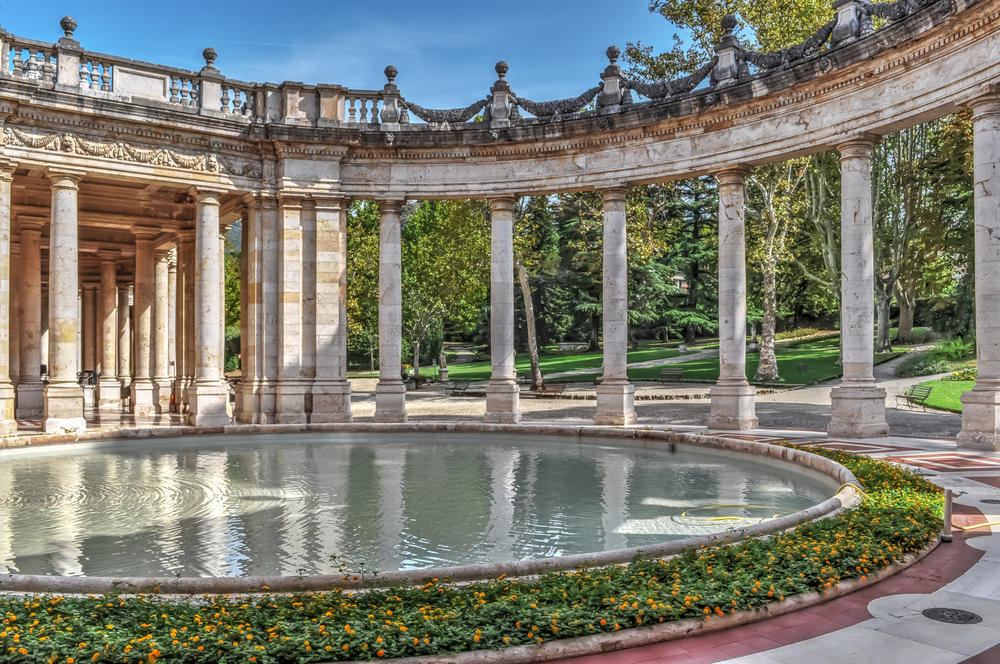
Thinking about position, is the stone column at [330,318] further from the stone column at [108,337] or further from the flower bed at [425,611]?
the flower bed at [425,611]

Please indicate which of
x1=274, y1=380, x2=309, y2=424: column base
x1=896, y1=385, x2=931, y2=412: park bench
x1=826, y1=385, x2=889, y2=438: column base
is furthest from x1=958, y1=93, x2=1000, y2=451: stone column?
x1=274, y1=380, x2=309, y2=424: column base

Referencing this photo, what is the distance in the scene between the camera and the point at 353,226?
66.8 metres

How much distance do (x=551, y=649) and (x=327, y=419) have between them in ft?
81.1

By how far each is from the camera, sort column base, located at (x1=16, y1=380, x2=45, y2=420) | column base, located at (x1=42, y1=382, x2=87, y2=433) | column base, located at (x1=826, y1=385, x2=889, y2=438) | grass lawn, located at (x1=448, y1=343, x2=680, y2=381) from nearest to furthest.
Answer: column base, located at (x1=826, y1=385, x2=889, y2=438) < column base, located at (x1=42, y1=382, x2=87, y2=433) < column base, located at (x1=16, y1=380, x2=45, y2=420) < grass lawn, located at (x1=448, y1=343, x2=680, y2=381)

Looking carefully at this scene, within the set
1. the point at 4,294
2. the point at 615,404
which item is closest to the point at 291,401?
the point at 4,294

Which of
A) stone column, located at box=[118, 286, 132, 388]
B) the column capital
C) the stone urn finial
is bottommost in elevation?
stone column, located at box=[118, 286, 132, 388]

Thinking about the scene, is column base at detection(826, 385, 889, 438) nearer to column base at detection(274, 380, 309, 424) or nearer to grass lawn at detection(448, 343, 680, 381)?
column base at detection(274, 380, 309, 424)

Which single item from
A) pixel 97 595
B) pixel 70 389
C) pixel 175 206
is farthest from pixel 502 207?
pixel 97 595

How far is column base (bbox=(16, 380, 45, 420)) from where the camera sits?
3531cm

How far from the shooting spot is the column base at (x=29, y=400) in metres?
35.3

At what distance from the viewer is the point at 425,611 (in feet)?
25.3

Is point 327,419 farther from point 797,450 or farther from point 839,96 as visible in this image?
point 839,96

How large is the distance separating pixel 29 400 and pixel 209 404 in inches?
495

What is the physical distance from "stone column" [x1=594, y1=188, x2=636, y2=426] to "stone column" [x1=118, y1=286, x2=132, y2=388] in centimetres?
3049
